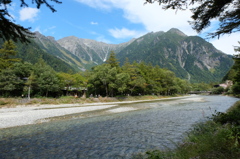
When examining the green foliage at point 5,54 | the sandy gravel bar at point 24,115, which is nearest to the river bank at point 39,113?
the sandy gravel bar at point 24,115

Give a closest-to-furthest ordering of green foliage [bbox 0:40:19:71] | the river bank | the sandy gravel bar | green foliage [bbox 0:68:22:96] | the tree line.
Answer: the sandy gravel bar
the river bank
green foliage [bbox 0:68:22:96]
the tree line
green foliage [bbox 0:40:19:71]

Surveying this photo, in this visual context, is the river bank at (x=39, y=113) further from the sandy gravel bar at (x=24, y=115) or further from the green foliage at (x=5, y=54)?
the green foliage at (x=5, y=54)

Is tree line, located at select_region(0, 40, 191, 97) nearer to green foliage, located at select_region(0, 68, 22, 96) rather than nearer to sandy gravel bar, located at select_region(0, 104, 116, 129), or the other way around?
green foliage, located at select_region(0, 68, 22, 96)

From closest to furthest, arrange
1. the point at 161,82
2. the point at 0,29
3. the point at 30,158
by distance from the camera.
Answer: the point at 0,29 → the point at 30,158 → the point at 161,82

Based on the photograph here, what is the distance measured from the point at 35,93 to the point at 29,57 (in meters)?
131

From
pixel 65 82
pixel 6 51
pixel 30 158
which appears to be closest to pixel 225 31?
pixel 30 158

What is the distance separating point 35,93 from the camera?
4638 centimetres

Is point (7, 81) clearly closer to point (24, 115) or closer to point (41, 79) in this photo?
point (41, 79)

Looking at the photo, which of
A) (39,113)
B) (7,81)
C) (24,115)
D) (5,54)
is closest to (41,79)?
(7,81)

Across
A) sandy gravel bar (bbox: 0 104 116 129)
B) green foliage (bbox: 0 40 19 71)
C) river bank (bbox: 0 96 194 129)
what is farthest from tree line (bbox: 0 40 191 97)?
sandy gravel bar (bbox: 0 104 116 129)

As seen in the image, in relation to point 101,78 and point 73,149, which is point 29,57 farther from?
point 73,149

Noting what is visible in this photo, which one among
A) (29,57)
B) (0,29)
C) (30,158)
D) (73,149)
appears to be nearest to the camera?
(0,29)

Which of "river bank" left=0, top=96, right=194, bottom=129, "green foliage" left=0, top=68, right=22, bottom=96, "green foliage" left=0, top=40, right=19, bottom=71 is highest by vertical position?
"green foliage" left=0, top=40, right=19, bottom=71

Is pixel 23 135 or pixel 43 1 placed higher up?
pixel 43 1
